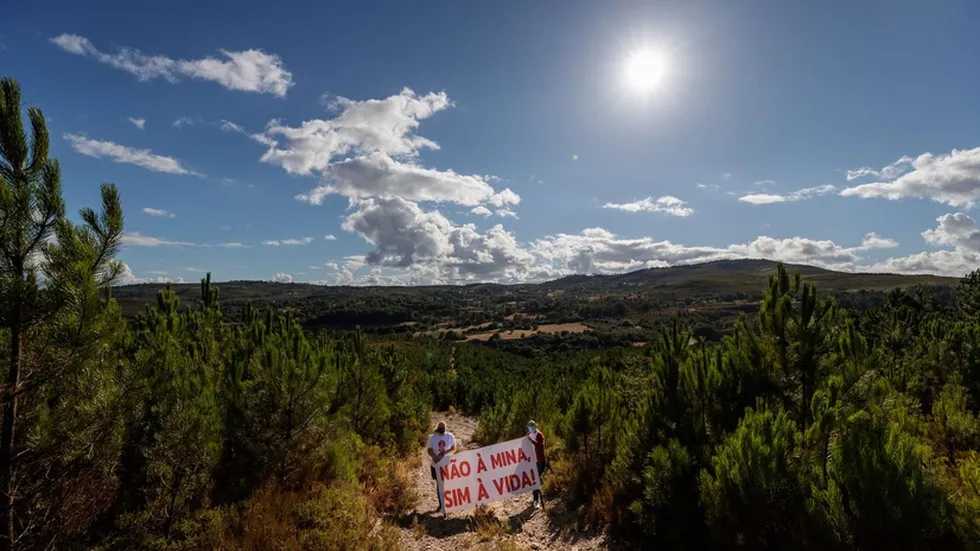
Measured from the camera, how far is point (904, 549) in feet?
13.9

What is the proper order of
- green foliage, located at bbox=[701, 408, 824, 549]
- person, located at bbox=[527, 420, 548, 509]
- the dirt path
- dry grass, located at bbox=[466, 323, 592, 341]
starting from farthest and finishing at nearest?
dry grass, located at bbox=[466, 323, 592, 341] < person, located at bbox=[527, 420, 548, 509] < the dirt path < green foliage, located at bbox=[701, 408, 824, 549]

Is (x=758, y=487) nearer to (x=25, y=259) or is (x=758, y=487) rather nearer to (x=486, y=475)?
(x=486, y=475)

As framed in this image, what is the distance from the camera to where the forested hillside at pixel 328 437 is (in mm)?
3992

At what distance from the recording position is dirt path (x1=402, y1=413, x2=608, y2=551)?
7.54 metres

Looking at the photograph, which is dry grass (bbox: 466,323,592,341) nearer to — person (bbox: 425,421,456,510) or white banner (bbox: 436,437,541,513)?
white banner (bbox: 436,437,541,513)

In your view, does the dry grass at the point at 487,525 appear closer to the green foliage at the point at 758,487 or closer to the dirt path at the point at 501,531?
the dirt path at the point at 501,531

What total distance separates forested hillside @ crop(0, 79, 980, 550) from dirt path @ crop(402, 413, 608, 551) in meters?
0.33

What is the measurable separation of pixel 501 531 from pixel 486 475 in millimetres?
1098

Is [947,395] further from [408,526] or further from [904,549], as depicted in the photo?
[408,526]

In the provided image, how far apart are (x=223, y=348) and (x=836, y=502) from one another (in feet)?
36.2

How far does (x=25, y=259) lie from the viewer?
3846 mm

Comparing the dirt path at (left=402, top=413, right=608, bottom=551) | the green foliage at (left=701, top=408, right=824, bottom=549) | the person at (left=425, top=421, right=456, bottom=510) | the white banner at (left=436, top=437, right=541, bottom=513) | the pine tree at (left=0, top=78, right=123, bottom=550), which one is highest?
the pine tree at (left=0, top=78, right=123, bottom=550)

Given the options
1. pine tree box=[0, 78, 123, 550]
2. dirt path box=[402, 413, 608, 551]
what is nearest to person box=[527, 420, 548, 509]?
dirt path box=[402, 413, 608, 551]

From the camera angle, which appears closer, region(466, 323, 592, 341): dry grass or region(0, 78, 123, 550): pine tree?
region(0, 78, 123, 550): pine tree
